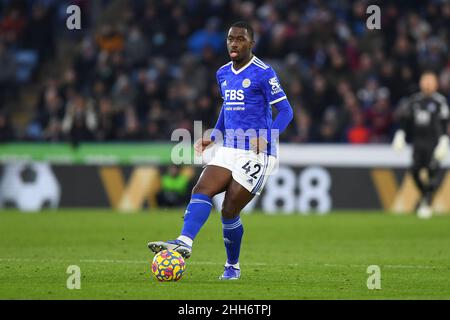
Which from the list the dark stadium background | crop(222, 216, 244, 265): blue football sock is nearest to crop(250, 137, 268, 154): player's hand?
crop(222, 216, 244, 265): blue football sock

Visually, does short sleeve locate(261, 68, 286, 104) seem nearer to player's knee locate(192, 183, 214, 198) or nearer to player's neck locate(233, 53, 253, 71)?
player's neck locate(233, 53, 253, 71)

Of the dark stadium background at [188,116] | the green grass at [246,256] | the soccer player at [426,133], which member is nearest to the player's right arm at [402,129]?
the soccer player at [426,133]

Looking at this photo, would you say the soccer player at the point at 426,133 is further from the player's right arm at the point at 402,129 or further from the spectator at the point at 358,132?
the spectator at the point at 358,132

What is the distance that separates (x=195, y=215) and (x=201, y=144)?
2.62 ft

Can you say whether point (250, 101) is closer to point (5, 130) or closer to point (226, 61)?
point (5, 130)

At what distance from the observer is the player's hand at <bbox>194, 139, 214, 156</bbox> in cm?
1027

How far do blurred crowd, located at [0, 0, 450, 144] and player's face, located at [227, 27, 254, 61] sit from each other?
12.7 metres

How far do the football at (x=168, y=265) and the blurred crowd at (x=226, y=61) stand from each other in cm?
1347

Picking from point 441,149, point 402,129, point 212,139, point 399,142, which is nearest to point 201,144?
point 212,139

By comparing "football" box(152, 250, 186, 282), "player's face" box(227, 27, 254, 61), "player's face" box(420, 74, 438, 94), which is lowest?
"football" box(152, 250, 186, 282)

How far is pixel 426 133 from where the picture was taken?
20.8 m

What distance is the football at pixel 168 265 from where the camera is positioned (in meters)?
9.45

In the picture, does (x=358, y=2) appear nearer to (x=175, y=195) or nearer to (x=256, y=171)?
(x=175, y=195)

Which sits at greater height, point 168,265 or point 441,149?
point 441,149
